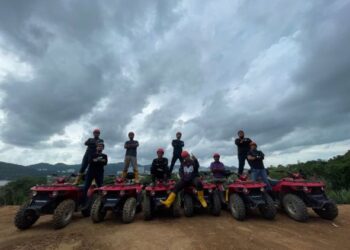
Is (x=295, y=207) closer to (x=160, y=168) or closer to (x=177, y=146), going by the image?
(x=160, y=168)

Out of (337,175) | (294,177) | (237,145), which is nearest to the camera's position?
(294,177)

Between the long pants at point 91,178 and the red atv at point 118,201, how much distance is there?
1059 mm

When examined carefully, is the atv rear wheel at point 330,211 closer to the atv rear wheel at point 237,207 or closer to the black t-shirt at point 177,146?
the atv rear wheel at point 237,207

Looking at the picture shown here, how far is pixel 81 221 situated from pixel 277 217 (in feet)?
19.1

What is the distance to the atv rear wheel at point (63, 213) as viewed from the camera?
660 centimetres

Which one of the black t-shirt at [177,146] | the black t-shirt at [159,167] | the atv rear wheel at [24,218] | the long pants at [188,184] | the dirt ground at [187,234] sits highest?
the black t-shirt at [177,146]

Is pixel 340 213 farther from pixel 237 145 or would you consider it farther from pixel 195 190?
pixel 195 190

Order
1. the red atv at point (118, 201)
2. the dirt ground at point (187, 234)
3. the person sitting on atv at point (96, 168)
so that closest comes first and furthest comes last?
the dirt ground at point (187, 234)
the red atv at point (118, 201)
the person sitting on atv at point (96, 168)

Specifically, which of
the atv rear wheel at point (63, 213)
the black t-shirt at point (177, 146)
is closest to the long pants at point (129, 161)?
the black t-shirt at point (177, 146)

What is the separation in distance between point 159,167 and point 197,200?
5.56ft

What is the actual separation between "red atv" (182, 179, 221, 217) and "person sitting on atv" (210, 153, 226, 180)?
154cm

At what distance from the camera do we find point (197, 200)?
25.3ft

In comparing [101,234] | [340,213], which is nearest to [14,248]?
[101,234]

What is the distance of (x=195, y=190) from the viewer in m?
7.71
